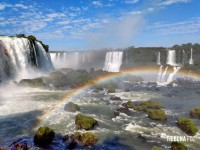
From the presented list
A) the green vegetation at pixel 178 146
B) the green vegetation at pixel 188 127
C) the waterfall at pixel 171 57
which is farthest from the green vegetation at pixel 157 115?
the waterfall at pixel 171 57

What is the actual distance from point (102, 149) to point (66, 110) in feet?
33.4

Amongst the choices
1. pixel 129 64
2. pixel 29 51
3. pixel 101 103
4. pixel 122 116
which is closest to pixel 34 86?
pixel 29 51

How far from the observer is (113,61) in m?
62.6

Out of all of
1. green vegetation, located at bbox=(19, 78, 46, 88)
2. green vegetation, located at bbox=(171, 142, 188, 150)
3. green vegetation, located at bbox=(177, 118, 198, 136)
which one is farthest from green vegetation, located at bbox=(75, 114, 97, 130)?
green vegetation, located at bbox=(19, 78, 46, 88)

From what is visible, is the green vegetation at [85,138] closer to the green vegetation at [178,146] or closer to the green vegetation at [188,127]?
the green vegetation at [178,146]

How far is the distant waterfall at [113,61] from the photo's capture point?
6103 cm

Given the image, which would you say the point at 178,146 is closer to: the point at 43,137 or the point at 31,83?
the point at 43,137

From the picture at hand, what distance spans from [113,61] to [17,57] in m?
28.4

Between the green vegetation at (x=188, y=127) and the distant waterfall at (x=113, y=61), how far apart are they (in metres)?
41.6

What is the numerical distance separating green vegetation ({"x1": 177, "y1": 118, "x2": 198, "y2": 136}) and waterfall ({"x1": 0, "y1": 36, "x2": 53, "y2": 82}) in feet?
91.1

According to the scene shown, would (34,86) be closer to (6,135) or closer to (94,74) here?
(94,74)

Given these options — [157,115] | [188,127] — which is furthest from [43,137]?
[188,127]

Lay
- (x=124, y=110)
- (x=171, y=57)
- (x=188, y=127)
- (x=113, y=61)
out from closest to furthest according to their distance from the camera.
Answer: (x=188, y=127)
(x=124, y=110)
(x=171, y=57)
(x=113, y=61)

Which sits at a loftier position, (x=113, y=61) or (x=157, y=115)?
(x=113, y=61)
